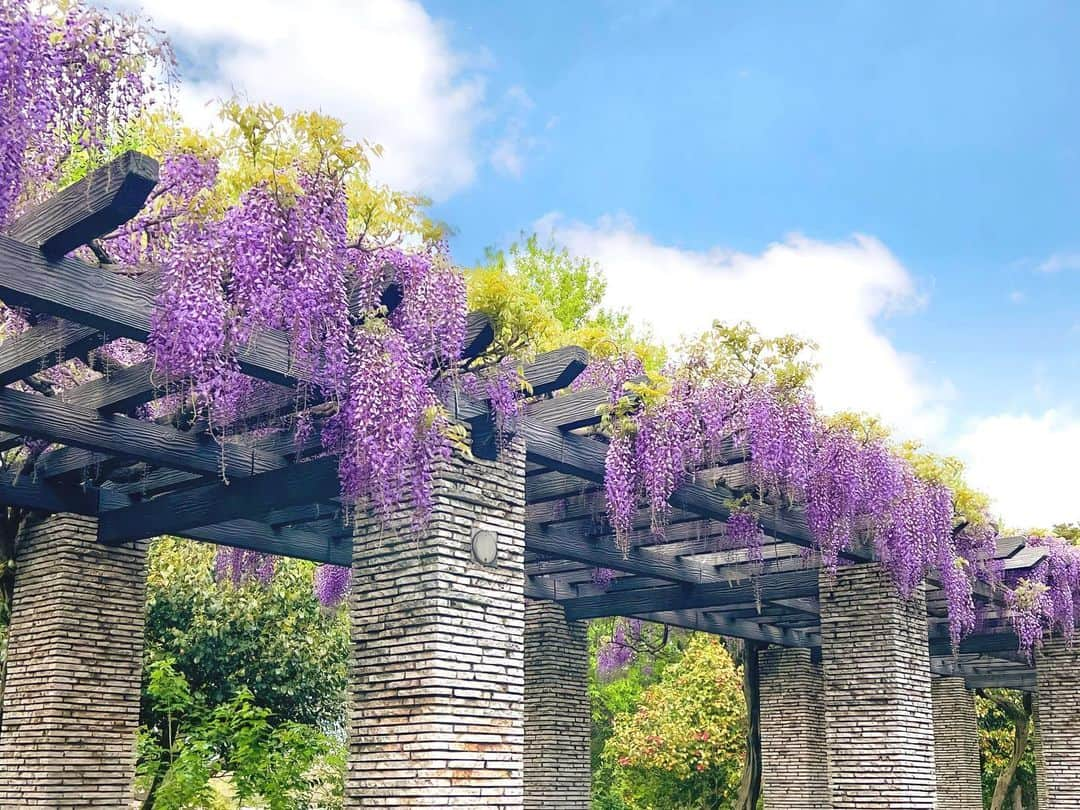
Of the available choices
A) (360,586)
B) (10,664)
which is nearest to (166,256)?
(360,586)

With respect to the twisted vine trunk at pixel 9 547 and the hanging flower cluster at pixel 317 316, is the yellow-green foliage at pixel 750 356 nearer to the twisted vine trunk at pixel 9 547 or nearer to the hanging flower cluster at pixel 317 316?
the hanging flower cluster at pixel 317 316

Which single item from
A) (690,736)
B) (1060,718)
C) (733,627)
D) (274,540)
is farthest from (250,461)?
(690,736)

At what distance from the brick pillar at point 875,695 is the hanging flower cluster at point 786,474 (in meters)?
0.38

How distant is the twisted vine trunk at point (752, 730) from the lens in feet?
62.6

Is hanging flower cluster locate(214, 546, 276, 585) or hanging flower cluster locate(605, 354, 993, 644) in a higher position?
hanging flower cluster locate(605, 354, 993, 644)

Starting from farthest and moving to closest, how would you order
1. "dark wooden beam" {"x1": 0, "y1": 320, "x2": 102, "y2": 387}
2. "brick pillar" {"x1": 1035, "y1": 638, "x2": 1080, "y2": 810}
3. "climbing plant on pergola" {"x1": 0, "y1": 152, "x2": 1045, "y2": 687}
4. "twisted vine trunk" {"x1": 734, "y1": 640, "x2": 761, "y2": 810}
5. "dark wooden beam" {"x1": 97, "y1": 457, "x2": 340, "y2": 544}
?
"twisted vine trunk" {"x1": 734, "y1": 640, "x2": 761, "y2": 810}
"brick pillar" {"x1": 1035, "y1": 638, "x2": 1080, "y2": 810}
"dark wooden beam" {"x1": 97, "y1": 457, "x2": 340, "y2": 544}
"dark wooden beam" {"x1": 0, "y1": 320, "x2": 102, "y2": 387}
"climbing plant on pergola" {"x1": 0, "y1": 152, "x2": 1045, "y2": 687}

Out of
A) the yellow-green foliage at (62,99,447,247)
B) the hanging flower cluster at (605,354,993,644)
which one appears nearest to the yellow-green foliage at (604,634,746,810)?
the hanging flower cluster at (605,354,993,644)

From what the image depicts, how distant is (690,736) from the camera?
2208cm

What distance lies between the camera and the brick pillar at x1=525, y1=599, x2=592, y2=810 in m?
14.7

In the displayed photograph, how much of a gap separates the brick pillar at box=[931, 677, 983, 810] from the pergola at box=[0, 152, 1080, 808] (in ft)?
29.4

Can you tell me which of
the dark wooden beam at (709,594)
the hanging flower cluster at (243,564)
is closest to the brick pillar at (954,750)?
the dark wooden beam at (709,594)

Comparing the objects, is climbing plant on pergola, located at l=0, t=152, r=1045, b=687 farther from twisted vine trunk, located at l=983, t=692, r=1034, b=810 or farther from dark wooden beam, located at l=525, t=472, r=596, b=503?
twisted vine trunk, located at l=983, t=692, r=1034, b=810

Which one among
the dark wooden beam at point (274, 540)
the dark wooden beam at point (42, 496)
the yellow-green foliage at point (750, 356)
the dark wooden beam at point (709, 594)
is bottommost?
the dark wooden beam at point (709, 594)

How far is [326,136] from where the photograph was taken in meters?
6.55
